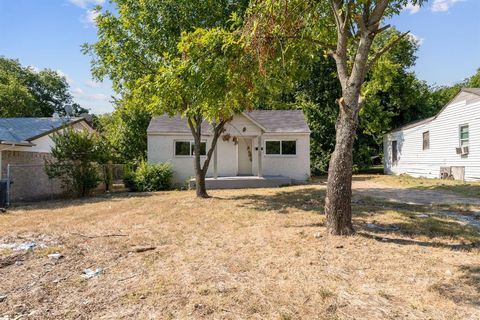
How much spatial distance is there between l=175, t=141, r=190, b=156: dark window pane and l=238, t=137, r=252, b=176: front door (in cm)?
298

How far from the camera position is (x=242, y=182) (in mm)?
17469

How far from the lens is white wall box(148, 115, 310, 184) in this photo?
60.6 feet

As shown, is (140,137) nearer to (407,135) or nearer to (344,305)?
(407,135)

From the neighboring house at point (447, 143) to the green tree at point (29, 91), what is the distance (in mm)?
30608

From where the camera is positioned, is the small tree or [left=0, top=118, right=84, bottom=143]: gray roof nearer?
[left=0, top=118, right=84, bottom=143]: gray roof

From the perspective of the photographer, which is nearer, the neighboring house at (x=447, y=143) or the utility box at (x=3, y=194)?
the utility box at (x=3, y=194)

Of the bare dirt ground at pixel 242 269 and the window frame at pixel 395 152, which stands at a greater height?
the window frame at pixel 395 152

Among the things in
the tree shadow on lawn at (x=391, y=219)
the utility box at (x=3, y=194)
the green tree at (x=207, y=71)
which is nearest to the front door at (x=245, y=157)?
the tree shadow on lawn at (x=391, y=219)

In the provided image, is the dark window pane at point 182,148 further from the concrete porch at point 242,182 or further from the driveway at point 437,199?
the driveway at point 437,199

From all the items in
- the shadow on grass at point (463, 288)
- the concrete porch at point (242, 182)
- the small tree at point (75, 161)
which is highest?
the small tree at point (75, 161)

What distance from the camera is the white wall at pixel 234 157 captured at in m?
18.5

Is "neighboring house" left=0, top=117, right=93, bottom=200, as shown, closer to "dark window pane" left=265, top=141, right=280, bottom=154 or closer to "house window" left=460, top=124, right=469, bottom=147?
"dark window pane" left=265, top=141, right=280, bottom=154

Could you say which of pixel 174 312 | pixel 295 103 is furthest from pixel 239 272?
pixel 295 103

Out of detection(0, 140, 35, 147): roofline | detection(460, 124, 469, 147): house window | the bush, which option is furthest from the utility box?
detection(460, 124, 469, 147): house window
